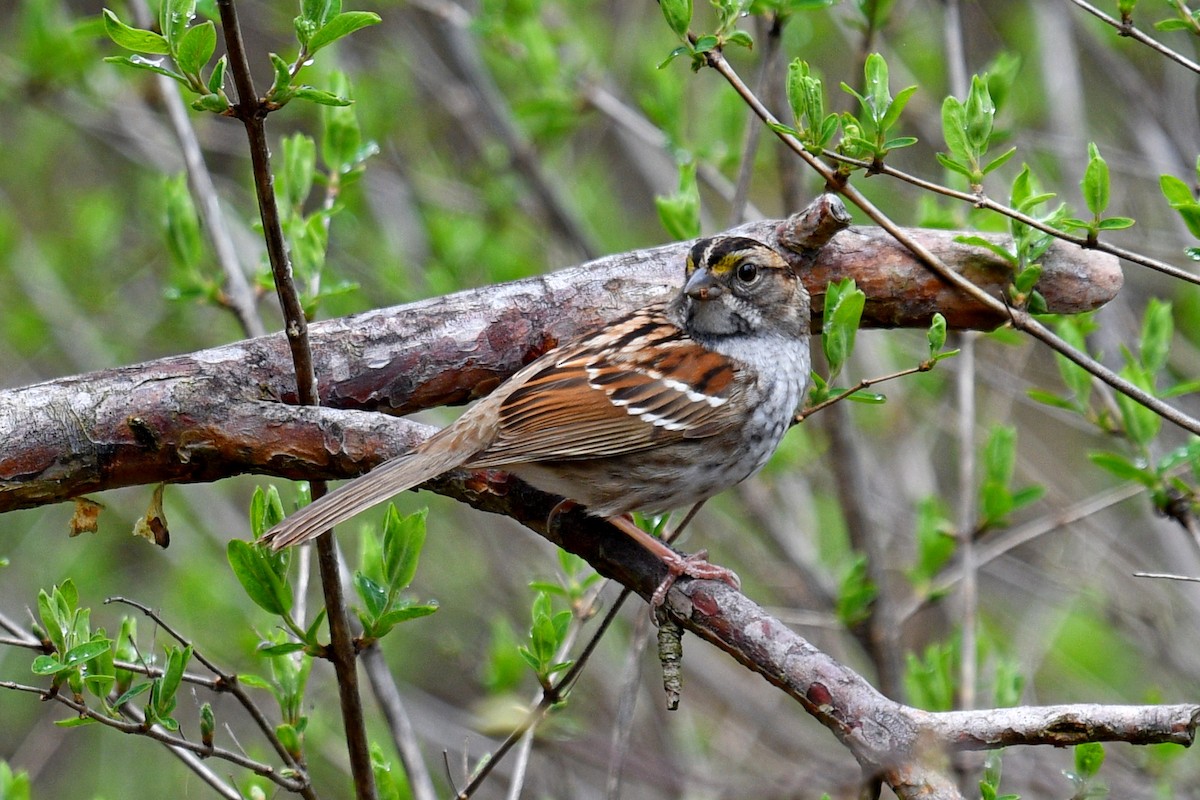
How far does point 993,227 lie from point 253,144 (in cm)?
243

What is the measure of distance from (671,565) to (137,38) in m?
1.47

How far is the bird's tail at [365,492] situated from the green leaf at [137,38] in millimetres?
941

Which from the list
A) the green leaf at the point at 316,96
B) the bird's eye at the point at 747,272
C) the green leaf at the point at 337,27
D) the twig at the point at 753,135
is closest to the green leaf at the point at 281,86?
the green leaf at the point at 316,96

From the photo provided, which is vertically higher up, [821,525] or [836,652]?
[821,525]

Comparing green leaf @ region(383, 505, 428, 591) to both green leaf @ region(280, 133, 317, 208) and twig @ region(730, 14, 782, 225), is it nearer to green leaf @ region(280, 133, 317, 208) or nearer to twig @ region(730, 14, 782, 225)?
green leaf @ region(280, 133, 317, 208)

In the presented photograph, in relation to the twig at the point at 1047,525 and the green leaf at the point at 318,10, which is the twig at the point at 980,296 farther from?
the twig at the point at 1047,525

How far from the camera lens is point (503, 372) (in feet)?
10.3

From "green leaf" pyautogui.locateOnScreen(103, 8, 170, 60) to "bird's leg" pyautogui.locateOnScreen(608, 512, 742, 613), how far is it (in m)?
1.41

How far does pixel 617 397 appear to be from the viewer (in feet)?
10.6

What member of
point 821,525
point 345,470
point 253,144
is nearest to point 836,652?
point 821,525

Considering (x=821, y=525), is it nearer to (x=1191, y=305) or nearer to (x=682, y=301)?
(x=1191, y=305)

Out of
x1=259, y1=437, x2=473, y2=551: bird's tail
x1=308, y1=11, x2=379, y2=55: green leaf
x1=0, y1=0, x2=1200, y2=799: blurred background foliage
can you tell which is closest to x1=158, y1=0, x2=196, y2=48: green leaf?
x1=308, y1=11, x2=379, y2=55: green leaf

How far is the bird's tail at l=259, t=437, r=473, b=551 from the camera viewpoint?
244cm

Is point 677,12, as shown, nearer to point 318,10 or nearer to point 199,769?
point 318,10
